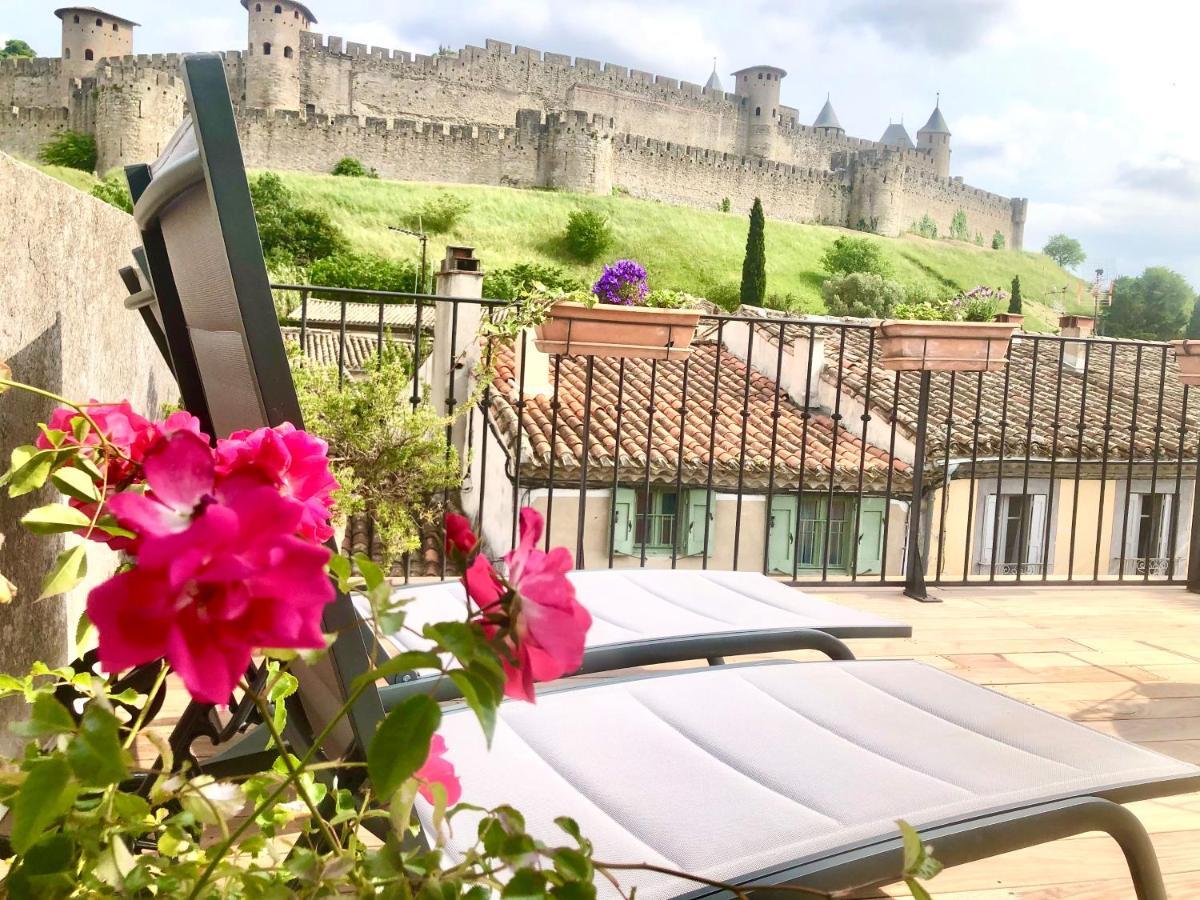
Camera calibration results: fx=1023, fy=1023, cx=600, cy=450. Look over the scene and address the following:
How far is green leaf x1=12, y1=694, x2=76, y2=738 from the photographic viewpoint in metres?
0.37

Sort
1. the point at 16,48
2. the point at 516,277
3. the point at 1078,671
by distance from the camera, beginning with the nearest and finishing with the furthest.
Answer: the point at 1078,671, the point at 516,277, the point at 16,48

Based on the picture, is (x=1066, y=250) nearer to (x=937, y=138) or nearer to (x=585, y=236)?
(x=937, y=138)

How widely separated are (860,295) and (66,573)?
33.8m

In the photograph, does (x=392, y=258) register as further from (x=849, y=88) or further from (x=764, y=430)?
(x=849, y=88)

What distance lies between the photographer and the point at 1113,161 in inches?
5438

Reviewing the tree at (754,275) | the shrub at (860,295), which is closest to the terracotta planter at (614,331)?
the tree at (754,275)

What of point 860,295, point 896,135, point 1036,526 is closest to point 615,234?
point 860,295

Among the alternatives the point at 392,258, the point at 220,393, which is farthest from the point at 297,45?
the point at 220,393

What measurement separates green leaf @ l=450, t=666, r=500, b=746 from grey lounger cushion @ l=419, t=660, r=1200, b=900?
0.39 metres

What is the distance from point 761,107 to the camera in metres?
43.9

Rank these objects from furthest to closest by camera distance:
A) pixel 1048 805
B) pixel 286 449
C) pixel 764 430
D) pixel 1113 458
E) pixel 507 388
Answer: pixel 1113 458 → pixel 764 430 → pixel 507 388 → pixel 1048 805 → pixel 286 449

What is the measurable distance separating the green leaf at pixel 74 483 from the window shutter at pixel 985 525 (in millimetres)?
14354

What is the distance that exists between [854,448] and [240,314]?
13.1 m

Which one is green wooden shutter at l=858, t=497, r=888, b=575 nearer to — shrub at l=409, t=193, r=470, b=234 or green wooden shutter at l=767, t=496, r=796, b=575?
green wooden shutter at l=767, t=496, r=796, b=575
